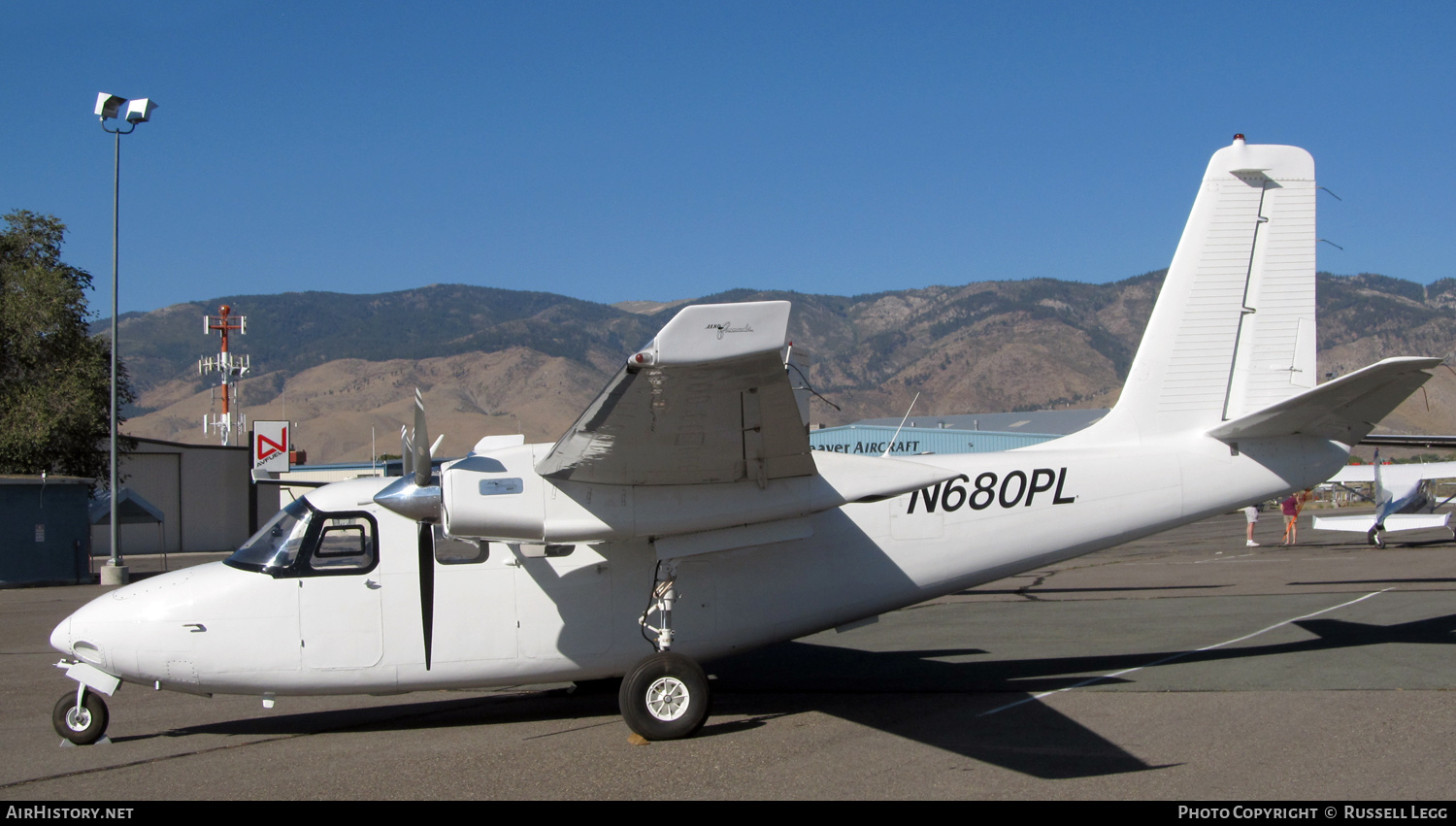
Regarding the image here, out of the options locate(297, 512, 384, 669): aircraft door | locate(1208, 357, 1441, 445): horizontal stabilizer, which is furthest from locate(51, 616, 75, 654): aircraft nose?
locate(1208, 357, 1441, 445): horizontal stabilizer

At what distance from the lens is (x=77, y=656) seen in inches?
332

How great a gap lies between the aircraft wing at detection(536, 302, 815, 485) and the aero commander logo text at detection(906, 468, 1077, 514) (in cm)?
190

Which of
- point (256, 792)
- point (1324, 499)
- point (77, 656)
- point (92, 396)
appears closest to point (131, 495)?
point (92, 396)

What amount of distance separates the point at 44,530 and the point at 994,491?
2534cm

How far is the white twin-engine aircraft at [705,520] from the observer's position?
25.4ft

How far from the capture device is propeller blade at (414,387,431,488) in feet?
24.3

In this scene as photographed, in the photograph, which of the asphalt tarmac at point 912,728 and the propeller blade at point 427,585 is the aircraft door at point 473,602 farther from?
the asphalt tarmac at point 912,728

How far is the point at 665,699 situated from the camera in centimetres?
796

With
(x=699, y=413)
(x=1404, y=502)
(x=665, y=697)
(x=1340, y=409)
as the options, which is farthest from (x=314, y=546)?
(x=1404, y=502)

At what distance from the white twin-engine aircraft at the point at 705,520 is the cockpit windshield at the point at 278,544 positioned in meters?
0.03

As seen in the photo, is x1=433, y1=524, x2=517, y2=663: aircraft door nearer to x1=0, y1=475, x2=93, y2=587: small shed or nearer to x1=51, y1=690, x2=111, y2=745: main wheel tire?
x1=51, y1=690, x2=111, y2=745: main wheel tire

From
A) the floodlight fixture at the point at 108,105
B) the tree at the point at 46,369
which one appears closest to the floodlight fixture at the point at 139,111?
the floodlight fixture at the point at 108,105

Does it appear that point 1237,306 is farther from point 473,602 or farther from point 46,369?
point 46,369

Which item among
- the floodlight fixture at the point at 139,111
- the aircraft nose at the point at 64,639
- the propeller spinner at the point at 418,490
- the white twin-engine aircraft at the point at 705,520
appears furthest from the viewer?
the floodlight fixture at the point at 139,111
